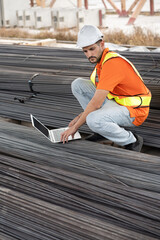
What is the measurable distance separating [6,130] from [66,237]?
153 centimetres

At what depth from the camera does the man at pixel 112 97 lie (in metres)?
2.64

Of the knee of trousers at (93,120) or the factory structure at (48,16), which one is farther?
the factory structure at (48,16)

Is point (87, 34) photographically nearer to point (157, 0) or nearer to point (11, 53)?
point (11, 53)

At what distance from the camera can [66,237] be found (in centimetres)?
205

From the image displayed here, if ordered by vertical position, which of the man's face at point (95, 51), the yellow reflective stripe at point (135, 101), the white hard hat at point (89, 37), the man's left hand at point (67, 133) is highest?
the white hard hat at point (89, 37)

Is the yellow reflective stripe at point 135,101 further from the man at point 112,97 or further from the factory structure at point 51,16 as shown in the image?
the factory structure at point 51,16

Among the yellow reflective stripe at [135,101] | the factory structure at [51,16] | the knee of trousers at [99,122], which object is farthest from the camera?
the factory structure at [51,16]

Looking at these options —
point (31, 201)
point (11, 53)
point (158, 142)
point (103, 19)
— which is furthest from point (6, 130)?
point (103, 19)

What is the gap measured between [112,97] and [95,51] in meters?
0.46

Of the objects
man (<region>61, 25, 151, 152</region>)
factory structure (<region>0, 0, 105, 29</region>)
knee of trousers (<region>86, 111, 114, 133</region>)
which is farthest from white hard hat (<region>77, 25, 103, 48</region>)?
factory structure (<region>0, 0, 105, 29</region>)

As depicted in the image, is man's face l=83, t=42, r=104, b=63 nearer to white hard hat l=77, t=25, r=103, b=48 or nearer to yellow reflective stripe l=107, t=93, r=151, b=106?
white hard hat l=77, t=25, r=103, b=48

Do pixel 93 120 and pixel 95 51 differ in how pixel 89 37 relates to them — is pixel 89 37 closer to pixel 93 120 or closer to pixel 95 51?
pixel 95 51

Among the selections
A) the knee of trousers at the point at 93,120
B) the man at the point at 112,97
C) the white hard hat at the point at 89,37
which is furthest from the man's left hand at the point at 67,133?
the white hard hat at the point at 89,37

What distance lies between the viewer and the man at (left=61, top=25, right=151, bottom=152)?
264 cm
